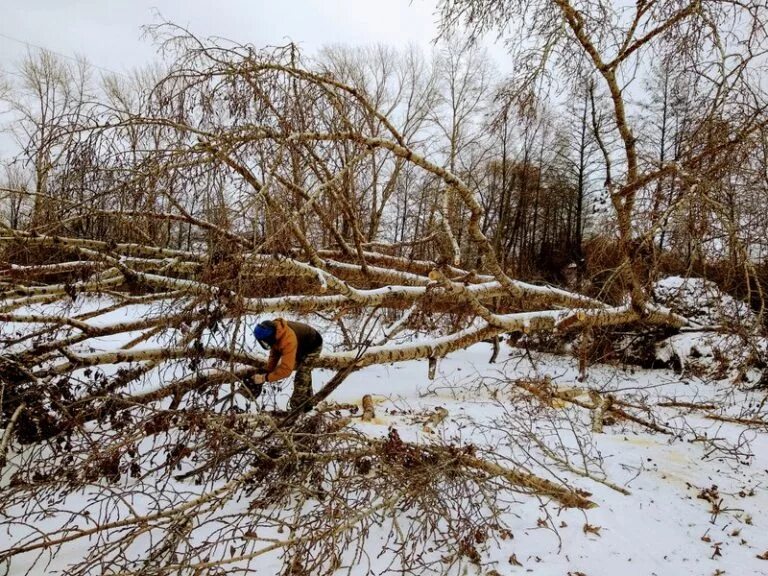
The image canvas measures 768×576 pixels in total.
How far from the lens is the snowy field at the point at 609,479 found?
268cm

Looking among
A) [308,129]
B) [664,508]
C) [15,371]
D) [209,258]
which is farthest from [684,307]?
[15,371]

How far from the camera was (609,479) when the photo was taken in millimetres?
3576

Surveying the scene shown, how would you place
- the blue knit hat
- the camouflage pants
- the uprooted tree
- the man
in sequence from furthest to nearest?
1. the camouflage pants
2. the blue knit hat
3. the man
4. the uprooted tree

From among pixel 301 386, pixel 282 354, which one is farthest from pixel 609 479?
pixel 282 354

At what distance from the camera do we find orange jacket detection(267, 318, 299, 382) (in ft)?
13.5

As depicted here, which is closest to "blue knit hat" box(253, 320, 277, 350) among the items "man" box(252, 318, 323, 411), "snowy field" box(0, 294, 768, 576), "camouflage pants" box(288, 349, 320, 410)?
"man" box(252, 318, 323, 411)

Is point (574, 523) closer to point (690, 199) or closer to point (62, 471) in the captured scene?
point (690, 199)

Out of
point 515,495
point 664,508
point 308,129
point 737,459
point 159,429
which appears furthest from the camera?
point 737,459

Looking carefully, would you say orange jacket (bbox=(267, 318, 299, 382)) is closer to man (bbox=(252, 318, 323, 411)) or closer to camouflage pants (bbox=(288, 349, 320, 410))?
man (bbox=(252, 318, 323, 411))

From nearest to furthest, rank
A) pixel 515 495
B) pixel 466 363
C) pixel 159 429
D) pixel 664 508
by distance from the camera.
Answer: pixel 159 429, pixel 664 508, pixel 515 495, pixel 466 363

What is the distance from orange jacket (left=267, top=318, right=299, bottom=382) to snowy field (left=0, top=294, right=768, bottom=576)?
0.52 feet

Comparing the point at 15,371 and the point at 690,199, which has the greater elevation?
the point at 690,199

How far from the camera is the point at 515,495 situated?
11.1ft

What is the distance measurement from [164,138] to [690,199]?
3359mm
